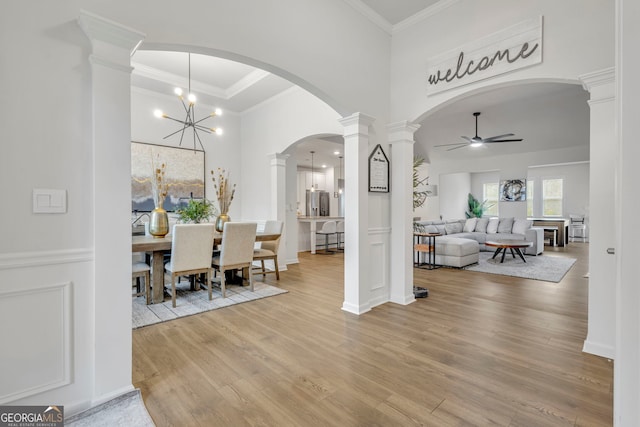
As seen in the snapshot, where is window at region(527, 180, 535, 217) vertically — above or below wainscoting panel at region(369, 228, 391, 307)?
above

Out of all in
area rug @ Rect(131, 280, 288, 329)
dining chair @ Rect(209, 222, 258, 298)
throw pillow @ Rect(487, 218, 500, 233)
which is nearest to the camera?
area rug @ Rect(131, 280, 288, 329)

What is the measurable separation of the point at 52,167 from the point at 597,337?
12.5 feet

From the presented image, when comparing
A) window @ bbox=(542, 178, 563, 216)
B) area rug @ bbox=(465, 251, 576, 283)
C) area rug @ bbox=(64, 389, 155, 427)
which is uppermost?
window @ bbox=(542, 178, 563, 216)

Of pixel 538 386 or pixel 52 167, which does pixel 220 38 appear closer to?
pixel 52 167

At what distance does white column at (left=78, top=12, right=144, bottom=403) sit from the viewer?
1627 mm

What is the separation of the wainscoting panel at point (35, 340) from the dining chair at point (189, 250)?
1.81 metres

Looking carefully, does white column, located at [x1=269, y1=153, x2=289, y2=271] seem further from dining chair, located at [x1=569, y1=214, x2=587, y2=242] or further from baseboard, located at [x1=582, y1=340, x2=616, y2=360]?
dining chair, located at [x1=569, y1=214, x2=587, y2=242]

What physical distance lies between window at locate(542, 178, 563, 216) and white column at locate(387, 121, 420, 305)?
382 inches

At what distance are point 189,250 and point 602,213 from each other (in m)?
3.92

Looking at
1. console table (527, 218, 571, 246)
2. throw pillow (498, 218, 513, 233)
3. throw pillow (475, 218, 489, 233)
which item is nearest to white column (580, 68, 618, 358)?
throw pillow (498, 218, 513, 233)

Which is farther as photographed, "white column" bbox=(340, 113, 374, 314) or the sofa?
the sofa

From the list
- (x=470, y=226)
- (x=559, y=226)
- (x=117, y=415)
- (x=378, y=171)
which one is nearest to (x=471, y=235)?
(x=470, y=226)

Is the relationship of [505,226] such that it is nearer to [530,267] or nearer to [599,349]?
[530,267]

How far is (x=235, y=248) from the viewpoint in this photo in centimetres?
392
